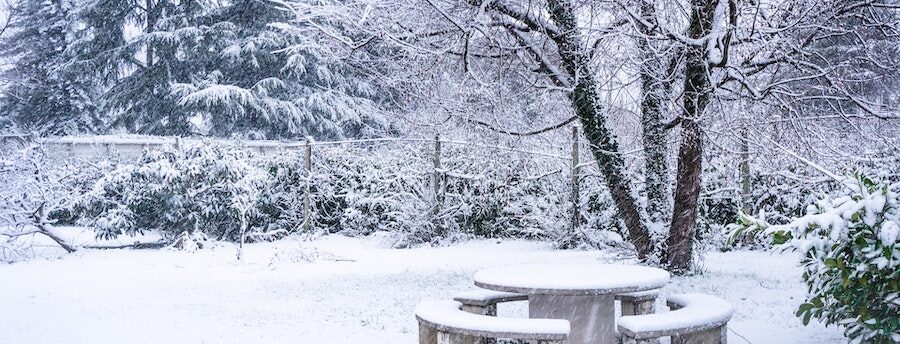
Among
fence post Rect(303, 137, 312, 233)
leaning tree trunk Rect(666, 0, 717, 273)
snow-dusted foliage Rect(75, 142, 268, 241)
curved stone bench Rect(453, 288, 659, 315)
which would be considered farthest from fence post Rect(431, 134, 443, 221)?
curved stone bench Rect(453, 288, 659, 315)

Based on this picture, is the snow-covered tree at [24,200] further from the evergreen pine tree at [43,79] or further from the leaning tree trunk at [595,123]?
the evergreen pine tree at [43,79]

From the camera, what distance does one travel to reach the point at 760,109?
7176mm

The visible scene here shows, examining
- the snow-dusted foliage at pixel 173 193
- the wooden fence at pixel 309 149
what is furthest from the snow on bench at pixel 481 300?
the snow-dusted foliage at pixel 173 193

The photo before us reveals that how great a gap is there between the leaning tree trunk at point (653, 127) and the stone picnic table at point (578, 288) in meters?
2.40

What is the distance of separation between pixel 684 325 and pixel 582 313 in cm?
75

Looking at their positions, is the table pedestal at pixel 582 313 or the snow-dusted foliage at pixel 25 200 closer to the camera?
the table pedestal at pixel 582 313

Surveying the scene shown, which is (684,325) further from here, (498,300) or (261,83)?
(261,83)

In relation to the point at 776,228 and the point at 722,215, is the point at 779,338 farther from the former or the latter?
the point at 722,215

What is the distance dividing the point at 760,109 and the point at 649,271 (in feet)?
11.2

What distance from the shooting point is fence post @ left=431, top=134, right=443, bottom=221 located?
1120 centimetres

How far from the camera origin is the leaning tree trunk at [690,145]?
20.5 ft

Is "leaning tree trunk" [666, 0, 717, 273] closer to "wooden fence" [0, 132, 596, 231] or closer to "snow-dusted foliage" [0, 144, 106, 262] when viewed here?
"wooden fence" [0, 132, 596, 231]

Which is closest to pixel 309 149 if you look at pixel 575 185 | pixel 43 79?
pixel 575 185

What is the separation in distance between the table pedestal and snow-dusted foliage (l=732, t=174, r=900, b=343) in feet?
4.24
